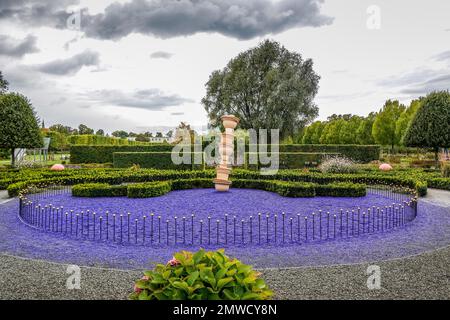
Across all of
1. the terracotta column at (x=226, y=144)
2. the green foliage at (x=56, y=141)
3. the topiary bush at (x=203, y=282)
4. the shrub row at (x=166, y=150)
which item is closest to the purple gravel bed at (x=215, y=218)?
the terracotta column at (x=226, y=144)

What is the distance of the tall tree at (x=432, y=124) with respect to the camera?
3012cm

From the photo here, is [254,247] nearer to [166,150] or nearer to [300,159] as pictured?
[166,150]

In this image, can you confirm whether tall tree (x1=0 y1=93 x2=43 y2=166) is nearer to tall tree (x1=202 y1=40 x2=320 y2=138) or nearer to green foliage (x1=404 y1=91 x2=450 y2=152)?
tall tree (x1=202 y1=40 x2=320 y2=138)

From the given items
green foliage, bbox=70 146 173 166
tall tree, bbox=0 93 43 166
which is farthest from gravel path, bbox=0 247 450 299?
green foliage, bbox=70 146 173 166

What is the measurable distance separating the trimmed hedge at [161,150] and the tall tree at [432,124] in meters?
6.77

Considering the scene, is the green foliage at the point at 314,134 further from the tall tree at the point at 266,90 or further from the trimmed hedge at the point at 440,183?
the trimmed hedge at the point at 440,183

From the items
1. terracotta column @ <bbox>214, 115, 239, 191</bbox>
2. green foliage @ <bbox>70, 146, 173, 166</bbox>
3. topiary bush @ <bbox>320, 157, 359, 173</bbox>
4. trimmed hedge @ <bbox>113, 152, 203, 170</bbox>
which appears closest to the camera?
terracotta column @ <bbox>214, 115, 239, 191</bbox>

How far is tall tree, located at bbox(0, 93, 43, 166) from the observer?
2985 centimetres

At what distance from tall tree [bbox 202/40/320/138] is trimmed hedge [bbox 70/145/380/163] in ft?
13.4

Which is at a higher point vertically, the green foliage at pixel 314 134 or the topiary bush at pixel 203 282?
the green foliage at pixel 314 134

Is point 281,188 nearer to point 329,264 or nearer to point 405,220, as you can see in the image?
point 405,220

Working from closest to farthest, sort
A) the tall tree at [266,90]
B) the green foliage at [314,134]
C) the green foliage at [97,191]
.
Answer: the green foliage at [97,191]
the tall tree at [266,90]
the green foliage at [314,134]

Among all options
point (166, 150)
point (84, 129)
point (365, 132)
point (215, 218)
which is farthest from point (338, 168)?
point (84, 129)

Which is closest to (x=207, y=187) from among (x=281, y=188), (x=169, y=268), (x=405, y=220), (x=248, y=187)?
(x=248, y=187)
